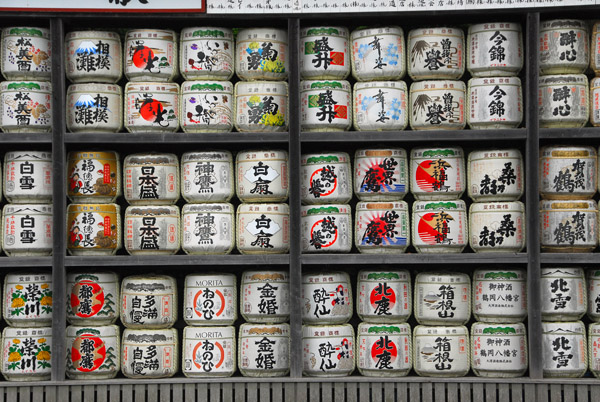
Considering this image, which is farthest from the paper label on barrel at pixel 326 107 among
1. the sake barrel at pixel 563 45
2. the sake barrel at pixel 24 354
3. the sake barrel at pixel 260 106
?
the sake barrel at pixel 24 354

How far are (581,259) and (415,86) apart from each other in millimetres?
994

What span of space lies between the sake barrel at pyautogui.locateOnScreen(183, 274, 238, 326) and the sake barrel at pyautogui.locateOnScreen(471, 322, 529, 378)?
1052 mm

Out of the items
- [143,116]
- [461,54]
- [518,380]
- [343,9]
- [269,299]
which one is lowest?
[518,380]

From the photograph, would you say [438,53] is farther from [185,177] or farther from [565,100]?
[185,177]

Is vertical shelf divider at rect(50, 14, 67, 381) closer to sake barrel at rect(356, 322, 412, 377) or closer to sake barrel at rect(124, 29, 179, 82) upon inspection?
sake barrel at rect(124, 29, 179, 82)

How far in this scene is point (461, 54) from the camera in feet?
8.90

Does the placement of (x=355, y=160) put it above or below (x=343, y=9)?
below

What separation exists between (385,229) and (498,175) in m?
0.52

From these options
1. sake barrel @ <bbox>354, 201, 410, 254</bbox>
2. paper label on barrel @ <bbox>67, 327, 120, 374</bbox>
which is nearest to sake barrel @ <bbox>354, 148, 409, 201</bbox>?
sake barrel @ <bbox>354, 201, 410, 254</bbox>

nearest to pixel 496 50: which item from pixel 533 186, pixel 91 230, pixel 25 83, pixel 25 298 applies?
pixel 533 186

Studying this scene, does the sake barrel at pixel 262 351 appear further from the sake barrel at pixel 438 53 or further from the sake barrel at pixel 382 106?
the sake barrel at pixel 438 53

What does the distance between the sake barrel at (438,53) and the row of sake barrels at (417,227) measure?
554 mm

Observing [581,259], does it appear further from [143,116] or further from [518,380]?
[143,116]

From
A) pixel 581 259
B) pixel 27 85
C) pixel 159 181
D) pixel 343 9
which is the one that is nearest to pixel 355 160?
pixel 343 9
